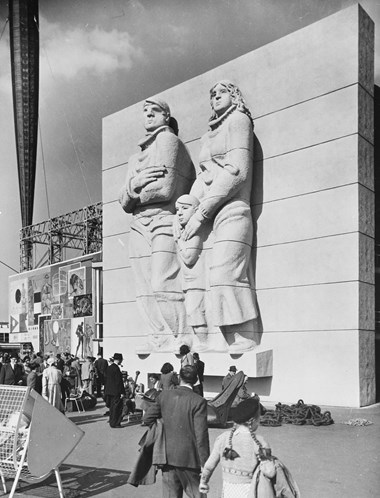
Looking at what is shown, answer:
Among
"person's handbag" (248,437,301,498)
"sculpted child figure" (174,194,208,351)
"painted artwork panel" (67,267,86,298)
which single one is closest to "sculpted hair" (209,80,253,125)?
"sculpted child figure" (174,194,208,351)

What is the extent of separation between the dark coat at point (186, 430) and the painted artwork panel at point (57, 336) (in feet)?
88.0

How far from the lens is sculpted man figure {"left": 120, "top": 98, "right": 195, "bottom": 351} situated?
1382 centimetres

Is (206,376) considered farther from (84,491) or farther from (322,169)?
(84,491)

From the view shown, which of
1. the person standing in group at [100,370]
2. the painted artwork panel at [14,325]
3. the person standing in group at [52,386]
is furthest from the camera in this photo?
the painted artwork panel at [14,325]

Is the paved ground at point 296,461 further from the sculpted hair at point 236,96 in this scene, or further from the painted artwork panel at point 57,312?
the painted artwork panel at point 57,312

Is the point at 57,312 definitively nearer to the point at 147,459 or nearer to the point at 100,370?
the point at 100,370

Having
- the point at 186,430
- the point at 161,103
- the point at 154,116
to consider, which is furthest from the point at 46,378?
the point at 186,430

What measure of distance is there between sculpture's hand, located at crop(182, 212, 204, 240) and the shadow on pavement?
661cm

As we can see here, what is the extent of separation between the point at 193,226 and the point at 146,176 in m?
1.84

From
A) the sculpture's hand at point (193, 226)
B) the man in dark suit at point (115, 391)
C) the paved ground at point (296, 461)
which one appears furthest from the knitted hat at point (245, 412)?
the sculpture's hand at point (193, 226)

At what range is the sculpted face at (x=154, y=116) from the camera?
1452 cm

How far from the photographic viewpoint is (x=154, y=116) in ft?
47.8

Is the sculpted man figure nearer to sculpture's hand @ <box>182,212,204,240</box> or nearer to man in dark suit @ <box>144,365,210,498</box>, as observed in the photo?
sculpture's hand @ <box>182,212,204,240</box>

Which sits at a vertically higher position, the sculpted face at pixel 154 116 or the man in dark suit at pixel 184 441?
the sculpted face at pixel 154 116
